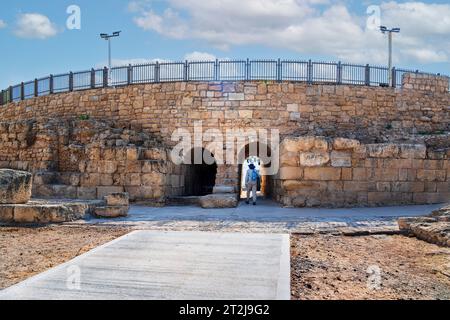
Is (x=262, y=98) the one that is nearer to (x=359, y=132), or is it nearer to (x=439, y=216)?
(x=359, y=132)

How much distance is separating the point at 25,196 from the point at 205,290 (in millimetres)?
6000

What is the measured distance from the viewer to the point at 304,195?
1077 centimetres

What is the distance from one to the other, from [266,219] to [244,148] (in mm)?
8236

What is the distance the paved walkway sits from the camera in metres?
7.63

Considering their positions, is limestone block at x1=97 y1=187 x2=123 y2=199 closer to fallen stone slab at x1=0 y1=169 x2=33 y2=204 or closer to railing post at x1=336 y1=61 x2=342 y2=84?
fallen stone slab at x1=0 y1=169 x2=33 y2=204

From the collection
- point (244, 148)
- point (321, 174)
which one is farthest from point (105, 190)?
point (244, 148)

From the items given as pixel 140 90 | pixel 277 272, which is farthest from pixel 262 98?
pixel 277 272

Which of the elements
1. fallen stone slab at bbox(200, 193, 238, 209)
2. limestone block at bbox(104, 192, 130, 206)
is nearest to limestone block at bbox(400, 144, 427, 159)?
fallen stone slab at bbox(200, 193, 238, 209)

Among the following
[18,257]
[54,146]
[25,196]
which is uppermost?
[54,146]

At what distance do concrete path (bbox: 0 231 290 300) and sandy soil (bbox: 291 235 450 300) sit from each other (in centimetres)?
29

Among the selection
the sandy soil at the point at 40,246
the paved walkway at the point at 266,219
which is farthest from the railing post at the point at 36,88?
the sandy soil at the point at 40,246

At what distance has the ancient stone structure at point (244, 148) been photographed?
10.9 metres

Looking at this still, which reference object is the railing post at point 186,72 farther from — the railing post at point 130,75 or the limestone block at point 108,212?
the limestone block at point 108,212

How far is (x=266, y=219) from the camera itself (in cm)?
889
